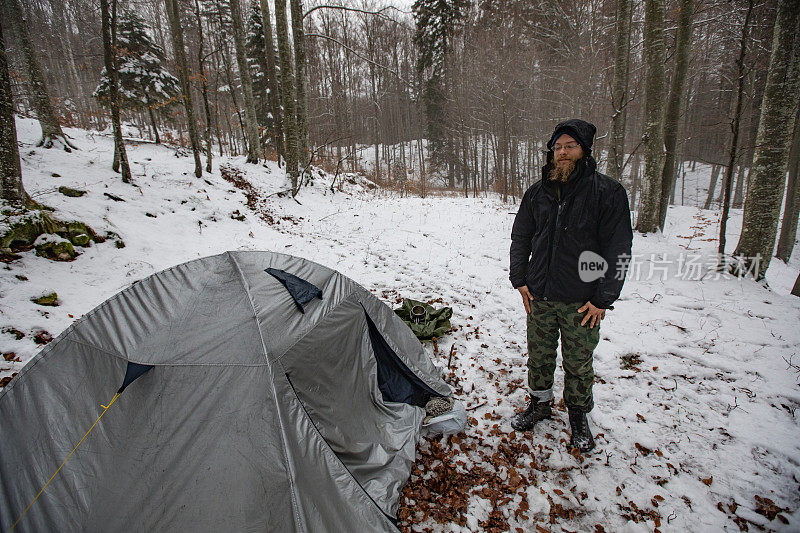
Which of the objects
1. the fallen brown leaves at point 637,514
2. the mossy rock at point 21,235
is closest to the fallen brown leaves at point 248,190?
the mossy rock at point 21,235

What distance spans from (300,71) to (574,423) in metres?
12.3

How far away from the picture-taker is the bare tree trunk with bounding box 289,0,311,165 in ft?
32.3

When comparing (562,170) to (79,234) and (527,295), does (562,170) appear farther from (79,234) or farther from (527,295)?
(79,234)

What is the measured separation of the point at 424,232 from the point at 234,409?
7568 mm

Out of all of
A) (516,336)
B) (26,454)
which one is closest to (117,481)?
(26,454)

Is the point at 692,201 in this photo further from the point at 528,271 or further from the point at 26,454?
the point at 26,454

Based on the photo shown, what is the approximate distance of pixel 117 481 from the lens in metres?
1.86

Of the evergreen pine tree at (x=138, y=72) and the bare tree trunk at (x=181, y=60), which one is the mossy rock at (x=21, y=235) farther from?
the evergreen pine tree at (x=138, y=72)

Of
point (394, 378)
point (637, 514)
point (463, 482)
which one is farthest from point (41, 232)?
point (637, 514)

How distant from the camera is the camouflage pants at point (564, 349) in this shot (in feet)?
8.46

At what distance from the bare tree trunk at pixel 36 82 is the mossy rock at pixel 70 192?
8.47 feet

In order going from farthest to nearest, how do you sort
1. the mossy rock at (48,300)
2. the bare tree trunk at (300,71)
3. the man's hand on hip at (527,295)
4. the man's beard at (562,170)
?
the bare tree trunk at (300,71), the mossy rock at (48,300), the man's hand on hip at (527,295), the man's beard at (562,170)

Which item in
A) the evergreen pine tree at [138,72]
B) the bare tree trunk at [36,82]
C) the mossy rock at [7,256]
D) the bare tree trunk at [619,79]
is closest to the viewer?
the mossy rock at [7,256]

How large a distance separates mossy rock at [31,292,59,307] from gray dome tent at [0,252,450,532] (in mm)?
2350
